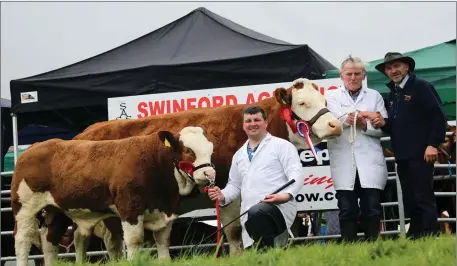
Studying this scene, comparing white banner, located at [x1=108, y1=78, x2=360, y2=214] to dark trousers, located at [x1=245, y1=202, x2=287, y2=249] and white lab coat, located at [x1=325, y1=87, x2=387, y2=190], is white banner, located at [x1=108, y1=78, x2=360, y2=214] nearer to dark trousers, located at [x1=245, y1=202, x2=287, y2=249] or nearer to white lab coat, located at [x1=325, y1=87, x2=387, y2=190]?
white lab coat, located at [x1=325, y1=87, x2=387, y2=190]

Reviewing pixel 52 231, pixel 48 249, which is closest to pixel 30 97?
pixel 52 231

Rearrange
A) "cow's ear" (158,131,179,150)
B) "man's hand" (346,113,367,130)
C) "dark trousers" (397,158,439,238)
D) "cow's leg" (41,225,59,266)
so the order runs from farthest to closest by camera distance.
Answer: "cow's leg" (41,225,59,266) → "cow's ear" (158,131,179,150) → "man's hand" (346,113,367,130) → "dark trousers" (397,158,439,238)

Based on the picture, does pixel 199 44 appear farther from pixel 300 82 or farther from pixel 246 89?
pixel 300 82

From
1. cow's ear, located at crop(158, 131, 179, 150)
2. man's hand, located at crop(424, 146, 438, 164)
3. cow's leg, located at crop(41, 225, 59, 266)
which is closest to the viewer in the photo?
man's hand, located at crop(424, 146, 438, 164)

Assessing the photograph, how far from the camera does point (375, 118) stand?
16.8 feet

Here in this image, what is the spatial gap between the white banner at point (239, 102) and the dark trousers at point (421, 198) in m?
1.84

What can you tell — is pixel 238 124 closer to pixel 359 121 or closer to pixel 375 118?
pixel 359 121

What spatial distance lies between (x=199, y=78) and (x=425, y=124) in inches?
124

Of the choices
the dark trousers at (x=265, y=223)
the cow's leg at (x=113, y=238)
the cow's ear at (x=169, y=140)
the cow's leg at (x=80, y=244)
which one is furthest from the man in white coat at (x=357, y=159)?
the cow's leg at (x=80, y=244)

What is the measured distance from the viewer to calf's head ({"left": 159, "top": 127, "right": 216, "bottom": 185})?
5.06 metres

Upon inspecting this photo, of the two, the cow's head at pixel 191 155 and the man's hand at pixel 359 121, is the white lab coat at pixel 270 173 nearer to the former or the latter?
the cow's head at pixel 191 155

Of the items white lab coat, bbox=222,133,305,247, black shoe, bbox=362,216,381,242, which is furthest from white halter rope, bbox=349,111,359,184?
white lab coat, bbox=222,133,305,247

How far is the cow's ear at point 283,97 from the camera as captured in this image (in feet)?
18.4

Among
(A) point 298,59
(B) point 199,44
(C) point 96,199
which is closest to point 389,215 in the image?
(A) point 298,59
